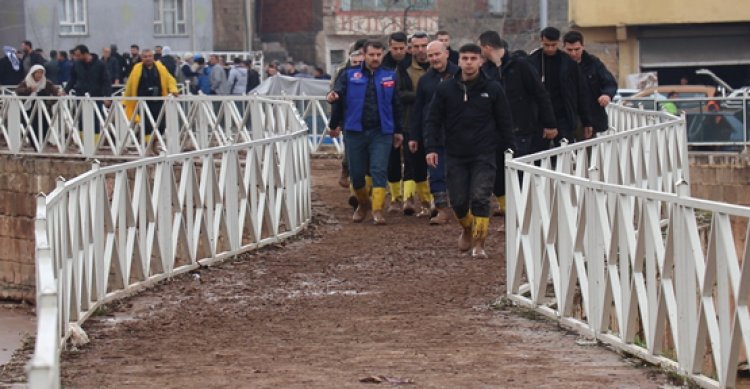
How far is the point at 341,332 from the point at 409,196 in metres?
6.25

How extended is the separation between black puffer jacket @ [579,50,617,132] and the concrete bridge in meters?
0.60

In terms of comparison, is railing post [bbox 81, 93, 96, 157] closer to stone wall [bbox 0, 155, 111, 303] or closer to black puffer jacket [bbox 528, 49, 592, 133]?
stone wall [bbox 0, 155, 111, 303]

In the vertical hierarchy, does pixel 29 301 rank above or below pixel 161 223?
below

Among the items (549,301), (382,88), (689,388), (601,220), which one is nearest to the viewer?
(689,388)

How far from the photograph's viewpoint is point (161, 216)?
1241 cm

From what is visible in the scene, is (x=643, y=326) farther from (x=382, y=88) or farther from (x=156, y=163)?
(x=382, y=88)

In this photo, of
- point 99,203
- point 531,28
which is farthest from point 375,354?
point 531,28

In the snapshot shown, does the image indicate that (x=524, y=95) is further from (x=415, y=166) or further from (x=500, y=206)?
(x=415, y=166)

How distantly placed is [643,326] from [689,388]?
2.44 ft

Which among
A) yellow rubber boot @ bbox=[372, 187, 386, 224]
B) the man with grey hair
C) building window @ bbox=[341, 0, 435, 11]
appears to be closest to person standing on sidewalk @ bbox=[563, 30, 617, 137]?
yellow rubber boot @ bbox=[372, 187, 386, 224]

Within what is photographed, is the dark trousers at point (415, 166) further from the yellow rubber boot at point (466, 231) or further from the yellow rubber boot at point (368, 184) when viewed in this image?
the yellow rubber boot at point (466, 231)

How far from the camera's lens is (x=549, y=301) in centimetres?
1034

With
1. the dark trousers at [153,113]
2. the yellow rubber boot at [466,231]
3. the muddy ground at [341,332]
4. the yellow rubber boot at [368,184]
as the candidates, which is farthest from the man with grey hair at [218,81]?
the yellow rubber boot at [466,231]

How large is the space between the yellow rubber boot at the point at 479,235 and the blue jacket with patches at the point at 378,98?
2416 millimetres
